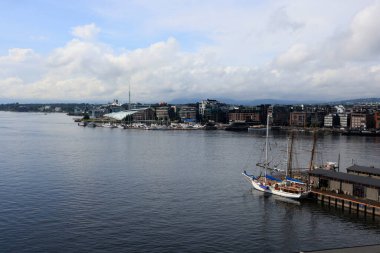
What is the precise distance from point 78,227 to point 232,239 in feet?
21.9

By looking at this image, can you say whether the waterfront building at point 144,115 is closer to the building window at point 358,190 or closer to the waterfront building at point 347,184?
the waterfront building at point 347,184

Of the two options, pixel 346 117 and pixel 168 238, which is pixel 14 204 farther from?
pixel 346 117

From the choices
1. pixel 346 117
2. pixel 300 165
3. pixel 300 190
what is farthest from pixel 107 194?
pixel 346 117

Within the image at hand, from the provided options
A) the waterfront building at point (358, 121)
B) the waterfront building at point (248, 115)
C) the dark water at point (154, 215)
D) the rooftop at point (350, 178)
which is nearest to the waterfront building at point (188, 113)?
the waterfront building at point (248, 115)

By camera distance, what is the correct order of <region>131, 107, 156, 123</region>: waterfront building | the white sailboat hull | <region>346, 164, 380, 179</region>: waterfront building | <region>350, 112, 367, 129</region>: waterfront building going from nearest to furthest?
the white sailboat hull
<region>346, 164, 380, 179</region>: waterfront building
<region>350, 112, 367, 129</region>: waterfront building
<region>131, 107, 156, 123</region>: waterfront building

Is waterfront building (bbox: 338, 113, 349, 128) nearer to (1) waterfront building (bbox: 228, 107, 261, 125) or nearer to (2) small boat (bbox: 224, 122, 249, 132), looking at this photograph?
(1) waterfront building (bbox: 228, 107, 261, 125)

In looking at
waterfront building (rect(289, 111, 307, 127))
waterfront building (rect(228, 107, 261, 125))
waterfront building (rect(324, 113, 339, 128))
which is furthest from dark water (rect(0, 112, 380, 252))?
waterfront building (rect(228, 107, 261, 125))

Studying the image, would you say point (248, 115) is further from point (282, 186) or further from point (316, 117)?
point (282, 186)

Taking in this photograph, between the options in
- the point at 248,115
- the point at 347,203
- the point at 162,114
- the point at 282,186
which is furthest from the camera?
the point at 162,114

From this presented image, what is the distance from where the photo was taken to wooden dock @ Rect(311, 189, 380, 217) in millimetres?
21469

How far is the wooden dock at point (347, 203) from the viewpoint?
2147cm

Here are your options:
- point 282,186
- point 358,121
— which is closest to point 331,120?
point 358,121

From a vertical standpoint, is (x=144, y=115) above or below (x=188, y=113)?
below

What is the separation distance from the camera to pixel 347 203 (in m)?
22.9
